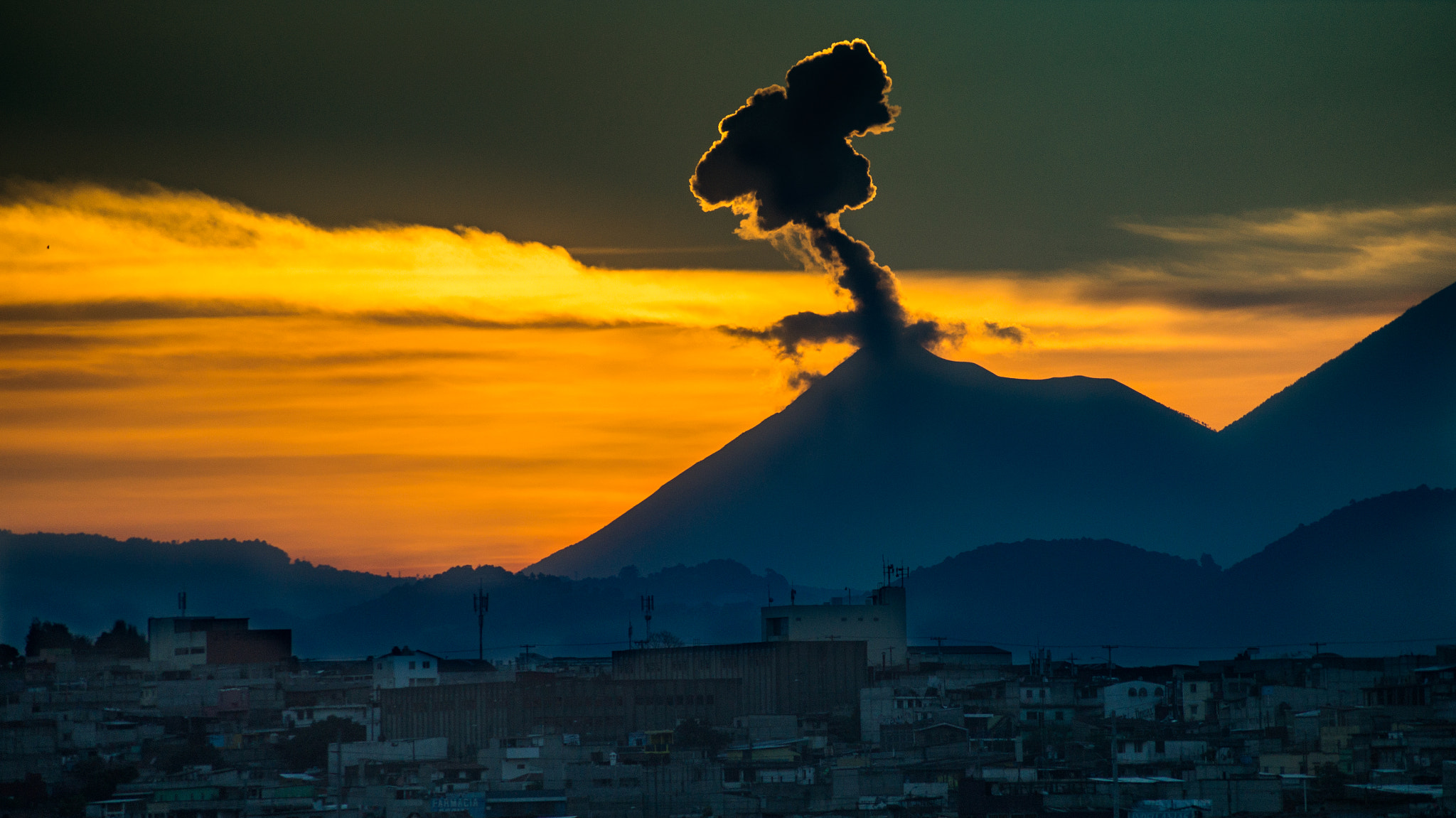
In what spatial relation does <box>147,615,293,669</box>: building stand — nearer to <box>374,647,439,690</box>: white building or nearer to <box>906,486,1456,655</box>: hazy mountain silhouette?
<box>374,647,439,690</box>: white building

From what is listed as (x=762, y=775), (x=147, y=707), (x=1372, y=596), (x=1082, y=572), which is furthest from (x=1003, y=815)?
(x=1082, y=572)

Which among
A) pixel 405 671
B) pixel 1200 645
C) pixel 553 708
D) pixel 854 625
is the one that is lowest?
pixel 553 708

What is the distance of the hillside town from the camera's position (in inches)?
1448

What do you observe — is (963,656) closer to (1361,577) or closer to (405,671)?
(405,671)

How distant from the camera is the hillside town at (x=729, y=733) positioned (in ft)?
121

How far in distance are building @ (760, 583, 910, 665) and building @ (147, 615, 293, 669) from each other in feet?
70.9

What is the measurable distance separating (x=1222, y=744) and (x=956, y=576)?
145 meters

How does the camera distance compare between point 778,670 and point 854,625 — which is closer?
point 778,670

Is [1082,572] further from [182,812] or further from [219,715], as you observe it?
[182,812]

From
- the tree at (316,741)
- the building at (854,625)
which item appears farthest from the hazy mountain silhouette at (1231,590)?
the tree at (316,741)

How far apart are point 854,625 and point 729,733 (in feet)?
61.2

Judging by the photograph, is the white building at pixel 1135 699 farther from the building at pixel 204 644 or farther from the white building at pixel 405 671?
the building at pixel 204 644

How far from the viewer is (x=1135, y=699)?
5619 cm

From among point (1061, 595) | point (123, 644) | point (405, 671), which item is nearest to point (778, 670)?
point (405, 671)
